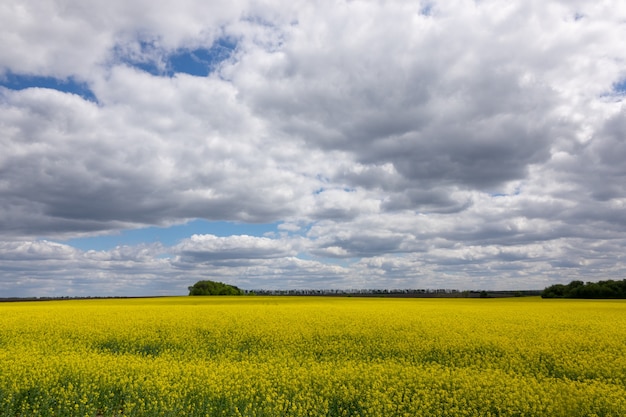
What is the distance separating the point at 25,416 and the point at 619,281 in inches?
3064

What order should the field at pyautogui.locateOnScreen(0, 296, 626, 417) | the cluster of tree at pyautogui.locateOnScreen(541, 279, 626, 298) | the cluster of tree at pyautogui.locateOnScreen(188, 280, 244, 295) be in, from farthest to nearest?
the cluster of tree at pyautogui.locateOnScreen(188, 280, 244, 295)
the cluster of tree at pyautogui.locateOnScreen(541, 279, 626, 298)
the field at pyautogui.locateOnScreen(0, 296, 626, 417)

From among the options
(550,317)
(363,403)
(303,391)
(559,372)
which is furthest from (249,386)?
(550,317)

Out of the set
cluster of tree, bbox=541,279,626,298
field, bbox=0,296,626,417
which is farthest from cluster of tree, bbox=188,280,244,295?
field, bbox=0,296,626,417

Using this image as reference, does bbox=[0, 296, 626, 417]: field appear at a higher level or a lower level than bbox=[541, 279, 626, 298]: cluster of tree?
lower

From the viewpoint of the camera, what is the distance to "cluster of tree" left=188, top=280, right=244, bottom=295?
92375 millimetres

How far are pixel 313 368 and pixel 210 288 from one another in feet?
274

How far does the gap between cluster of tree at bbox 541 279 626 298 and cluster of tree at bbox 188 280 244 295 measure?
57.8m

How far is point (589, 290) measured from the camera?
2746 inches

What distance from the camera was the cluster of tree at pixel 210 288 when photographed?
92.4 m

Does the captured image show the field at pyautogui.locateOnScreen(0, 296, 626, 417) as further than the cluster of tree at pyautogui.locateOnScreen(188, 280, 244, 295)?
No

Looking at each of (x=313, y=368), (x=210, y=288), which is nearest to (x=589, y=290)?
(x=210, y=288)

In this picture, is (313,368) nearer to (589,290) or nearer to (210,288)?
(589,290)

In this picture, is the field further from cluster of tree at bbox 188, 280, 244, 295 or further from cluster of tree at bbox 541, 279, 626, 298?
cluster of tree at bbox 188, 280, 244, 295

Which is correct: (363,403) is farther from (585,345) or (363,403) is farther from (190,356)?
(585,345)
